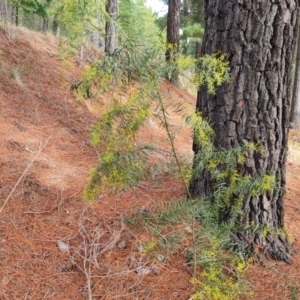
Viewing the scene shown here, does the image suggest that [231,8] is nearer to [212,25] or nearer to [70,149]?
[212,25]

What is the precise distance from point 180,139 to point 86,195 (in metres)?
3.24

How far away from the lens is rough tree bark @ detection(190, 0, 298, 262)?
1.92 m

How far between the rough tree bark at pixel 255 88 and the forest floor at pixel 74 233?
0.36m

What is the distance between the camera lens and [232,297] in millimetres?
1675

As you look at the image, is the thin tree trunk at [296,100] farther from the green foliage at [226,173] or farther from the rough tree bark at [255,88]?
the green foliage at [226,173]

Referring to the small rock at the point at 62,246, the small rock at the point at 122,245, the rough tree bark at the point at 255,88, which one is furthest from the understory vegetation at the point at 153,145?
the small rock at the point at 62,246

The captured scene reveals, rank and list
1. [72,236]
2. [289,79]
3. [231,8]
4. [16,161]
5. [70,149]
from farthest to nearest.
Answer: [70,149] < [16,161] < [72,236] < [289,79] < [231,8]

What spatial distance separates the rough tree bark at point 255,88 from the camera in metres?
1.92

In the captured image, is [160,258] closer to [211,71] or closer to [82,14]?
[211,71]

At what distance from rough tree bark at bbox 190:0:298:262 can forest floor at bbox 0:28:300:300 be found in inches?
14.3

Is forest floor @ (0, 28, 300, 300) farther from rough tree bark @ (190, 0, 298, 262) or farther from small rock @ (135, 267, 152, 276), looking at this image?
rough tree bark @ (190, 0, 298, 262)

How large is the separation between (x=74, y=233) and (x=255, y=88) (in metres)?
1.65

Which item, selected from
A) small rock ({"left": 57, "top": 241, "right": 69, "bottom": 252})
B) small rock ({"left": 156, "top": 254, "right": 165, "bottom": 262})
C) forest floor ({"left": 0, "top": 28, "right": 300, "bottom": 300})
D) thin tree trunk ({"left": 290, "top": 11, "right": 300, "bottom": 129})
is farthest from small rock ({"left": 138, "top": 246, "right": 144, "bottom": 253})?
thin tree trunk ({"left": 290, "top": 11, "right": 300, "bottom": 129})

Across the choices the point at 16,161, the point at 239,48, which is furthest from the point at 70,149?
the point at 239,48
